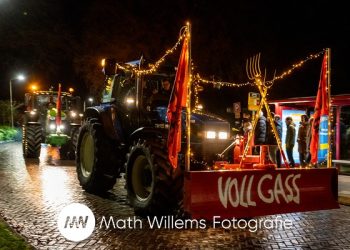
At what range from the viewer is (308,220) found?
8414 millimetres

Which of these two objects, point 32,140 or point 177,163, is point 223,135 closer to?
point 177,163

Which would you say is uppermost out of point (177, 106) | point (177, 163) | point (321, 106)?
point (321, 106)

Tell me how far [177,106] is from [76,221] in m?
2.71

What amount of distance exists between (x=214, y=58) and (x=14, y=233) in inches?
735

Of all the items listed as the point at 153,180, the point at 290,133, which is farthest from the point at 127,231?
the point at 290,133

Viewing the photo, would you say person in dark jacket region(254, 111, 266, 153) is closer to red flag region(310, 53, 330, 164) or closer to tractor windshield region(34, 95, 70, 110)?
red flag region(310, 53, 330, 164)

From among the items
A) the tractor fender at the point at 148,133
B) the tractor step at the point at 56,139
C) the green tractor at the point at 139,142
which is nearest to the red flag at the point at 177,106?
the green tractor at the point at 139,142

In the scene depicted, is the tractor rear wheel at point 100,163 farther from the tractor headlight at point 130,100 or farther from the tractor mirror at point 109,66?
the tractor mirror at point 109,66

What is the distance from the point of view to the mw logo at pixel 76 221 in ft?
25.1

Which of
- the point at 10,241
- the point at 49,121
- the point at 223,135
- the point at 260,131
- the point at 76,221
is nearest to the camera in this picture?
the point at 10,241

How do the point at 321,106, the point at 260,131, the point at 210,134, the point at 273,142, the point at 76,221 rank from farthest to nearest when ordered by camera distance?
the point at 273,142 → the point at 260,131 → the point at 210,134 → the point at 321,106 → the point at 76,221

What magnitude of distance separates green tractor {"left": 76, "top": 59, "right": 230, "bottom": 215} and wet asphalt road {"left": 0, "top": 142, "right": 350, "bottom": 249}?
49cm

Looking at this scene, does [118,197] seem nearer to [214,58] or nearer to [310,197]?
[310,197]

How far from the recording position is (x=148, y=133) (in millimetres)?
8758
